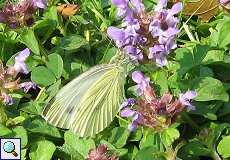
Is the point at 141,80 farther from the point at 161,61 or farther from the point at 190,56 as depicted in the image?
the point at 190,56

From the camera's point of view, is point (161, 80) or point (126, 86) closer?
point (161, 80)

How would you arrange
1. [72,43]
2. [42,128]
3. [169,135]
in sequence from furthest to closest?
1. [72,43]
2. [42,128]
3. [169,135]

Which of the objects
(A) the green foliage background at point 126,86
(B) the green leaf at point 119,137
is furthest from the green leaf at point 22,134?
(B) the green leaf at point 119,137

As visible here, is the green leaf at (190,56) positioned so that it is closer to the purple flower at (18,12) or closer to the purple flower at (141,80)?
the purple flower at (141,80)

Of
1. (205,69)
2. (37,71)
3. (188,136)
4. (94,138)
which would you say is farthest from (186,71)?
(37,71)

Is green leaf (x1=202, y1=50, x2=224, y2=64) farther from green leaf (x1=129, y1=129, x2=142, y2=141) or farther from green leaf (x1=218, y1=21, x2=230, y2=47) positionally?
green leaf (x1=129, y1=129, x2=142, y2=141)

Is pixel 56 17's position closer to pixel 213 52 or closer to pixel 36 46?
pixel 36 46

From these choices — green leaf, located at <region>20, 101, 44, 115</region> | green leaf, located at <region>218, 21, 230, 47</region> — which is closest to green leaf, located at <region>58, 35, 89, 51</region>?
green leaf, located at <region>20, 101, 44, 115</region>

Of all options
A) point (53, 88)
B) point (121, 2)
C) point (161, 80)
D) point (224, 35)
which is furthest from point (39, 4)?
point (224, 35)
